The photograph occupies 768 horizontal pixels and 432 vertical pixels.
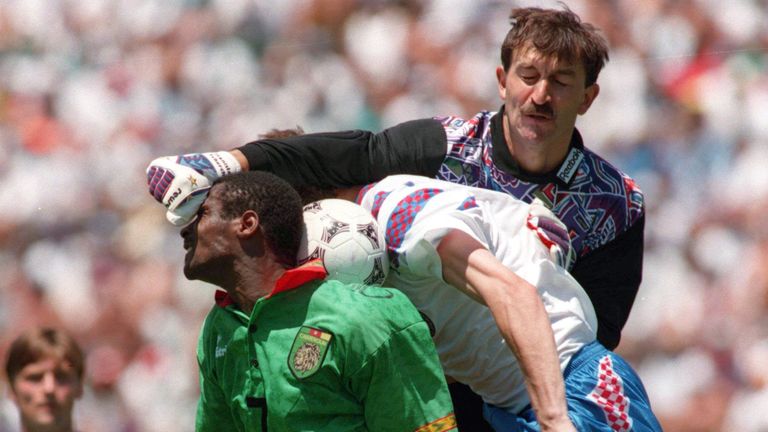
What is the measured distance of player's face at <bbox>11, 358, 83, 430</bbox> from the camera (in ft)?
14.0

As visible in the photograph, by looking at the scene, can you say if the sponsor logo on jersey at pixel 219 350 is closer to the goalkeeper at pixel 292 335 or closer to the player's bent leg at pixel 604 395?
the goalkeeper at pixel 292 335

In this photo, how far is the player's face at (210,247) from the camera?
261 cm

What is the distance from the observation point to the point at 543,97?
305 cm

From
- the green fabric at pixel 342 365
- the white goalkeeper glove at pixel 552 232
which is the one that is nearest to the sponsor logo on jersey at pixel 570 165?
the white goalkeeper glove at pixel 552 232

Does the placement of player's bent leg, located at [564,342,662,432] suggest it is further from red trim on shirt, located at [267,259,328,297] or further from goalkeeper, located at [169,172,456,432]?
red trim on shirt, located at [267,259,328,297]

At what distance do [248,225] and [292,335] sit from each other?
258mm

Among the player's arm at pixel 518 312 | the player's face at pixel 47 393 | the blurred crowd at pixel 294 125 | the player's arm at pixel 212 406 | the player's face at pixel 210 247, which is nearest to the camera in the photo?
the player's arm at pixel 518 312

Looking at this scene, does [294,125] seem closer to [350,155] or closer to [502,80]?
[502,80]

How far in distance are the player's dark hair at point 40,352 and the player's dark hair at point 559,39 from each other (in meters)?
2.03

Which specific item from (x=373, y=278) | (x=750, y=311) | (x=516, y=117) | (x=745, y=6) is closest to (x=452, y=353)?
(x=373, y=278)

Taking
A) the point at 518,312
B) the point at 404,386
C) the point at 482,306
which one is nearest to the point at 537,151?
the point at 482,306

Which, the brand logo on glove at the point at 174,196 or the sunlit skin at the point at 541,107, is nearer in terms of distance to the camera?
the brand logo on glove at the point at 174,196

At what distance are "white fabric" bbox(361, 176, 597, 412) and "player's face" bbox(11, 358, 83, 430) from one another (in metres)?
1.89

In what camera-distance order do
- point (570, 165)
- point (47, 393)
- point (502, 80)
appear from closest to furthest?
point (570, 165)
point (502, 80)
point (47, 393)
